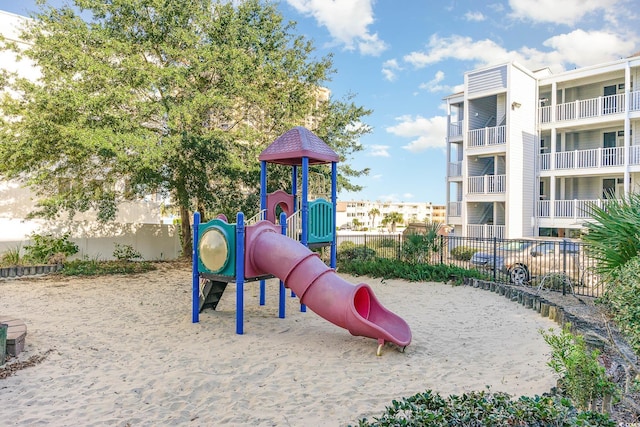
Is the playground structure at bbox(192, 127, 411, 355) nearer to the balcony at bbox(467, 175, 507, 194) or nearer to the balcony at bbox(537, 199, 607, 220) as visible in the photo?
the balcony at bbox(467, 175, 507, 194)

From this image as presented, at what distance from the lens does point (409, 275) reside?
1410 centimetres

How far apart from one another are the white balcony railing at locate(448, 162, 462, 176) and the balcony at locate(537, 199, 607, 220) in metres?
5.65

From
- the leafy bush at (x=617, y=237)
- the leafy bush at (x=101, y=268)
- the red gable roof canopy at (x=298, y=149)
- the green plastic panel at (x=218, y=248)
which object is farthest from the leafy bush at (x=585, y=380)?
the leafy bush at (x=101, y=268)

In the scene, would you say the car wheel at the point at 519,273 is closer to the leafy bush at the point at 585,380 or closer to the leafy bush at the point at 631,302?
the leafy bush at the point at 631,302

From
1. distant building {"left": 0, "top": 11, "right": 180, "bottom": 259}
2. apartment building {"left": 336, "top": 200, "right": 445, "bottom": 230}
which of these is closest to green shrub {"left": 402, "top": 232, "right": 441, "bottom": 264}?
distant building {"left": 0, "top": 11, "right": 180, "bottom": 259}

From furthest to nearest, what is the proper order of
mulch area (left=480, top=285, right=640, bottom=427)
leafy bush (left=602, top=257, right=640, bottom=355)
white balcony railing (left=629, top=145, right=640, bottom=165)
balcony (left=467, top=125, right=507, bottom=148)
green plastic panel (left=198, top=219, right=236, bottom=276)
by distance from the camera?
balcony (left=467, top=125, right=507, bottom=148) → white balcony railing (left=629, top=145, right=640, bottom=165) → green plastic panel (left=198, top=219, right=236, bottom=276) → leafy bush (left=602, top=257, right=640, bottom=355) → mulch area (left=480, top=285, right=640, bottom=427)

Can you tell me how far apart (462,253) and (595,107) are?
10.6 meters

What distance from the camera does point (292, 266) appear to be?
750cm

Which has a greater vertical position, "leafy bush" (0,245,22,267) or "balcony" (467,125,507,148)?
"balcony" (467,125,507,148)

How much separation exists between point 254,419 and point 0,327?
391 centimetres

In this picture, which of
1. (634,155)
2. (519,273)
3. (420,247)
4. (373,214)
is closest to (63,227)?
(420,247)

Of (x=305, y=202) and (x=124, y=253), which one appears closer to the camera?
(x=305, y=202)

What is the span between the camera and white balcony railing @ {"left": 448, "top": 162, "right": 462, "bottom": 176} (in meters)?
28.1

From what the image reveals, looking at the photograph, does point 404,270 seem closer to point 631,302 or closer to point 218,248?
point 218,248
